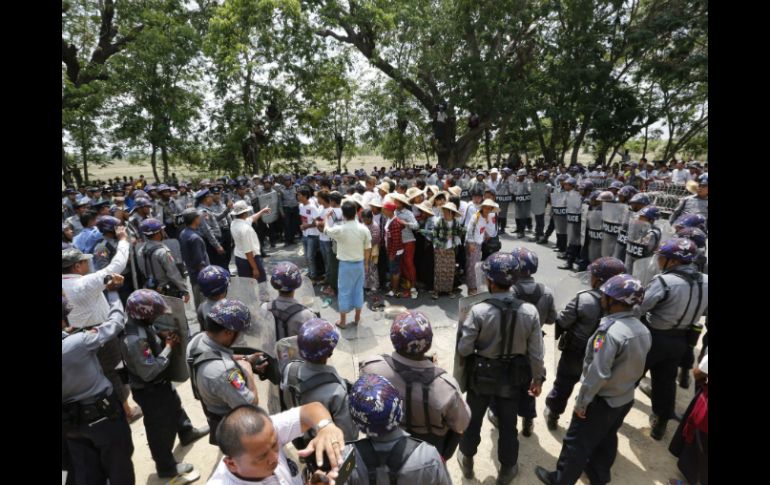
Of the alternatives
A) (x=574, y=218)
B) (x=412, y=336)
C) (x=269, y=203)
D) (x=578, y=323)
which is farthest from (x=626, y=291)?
(x=269, y=203)

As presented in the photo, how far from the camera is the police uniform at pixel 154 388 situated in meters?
2.92

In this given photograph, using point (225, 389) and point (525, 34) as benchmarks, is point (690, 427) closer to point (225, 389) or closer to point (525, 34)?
point (225, 389)

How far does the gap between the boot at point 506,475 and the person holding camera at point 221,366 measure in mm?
2068

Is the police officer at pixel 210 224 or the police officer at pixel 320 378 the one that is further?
the police officer at pixel 210 224

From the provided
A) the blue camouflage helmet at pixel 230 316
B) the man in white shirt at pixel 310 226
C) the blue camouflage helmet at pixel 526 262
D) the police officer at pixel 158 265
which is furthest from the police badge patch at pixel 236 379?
the man in white shirt at pixel 310 226

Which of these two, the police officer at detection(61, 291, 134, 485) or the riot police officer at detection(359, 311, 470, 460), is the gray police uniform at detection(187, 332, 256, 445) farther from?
the riot police officer at detection(359, 311, 470, 460)

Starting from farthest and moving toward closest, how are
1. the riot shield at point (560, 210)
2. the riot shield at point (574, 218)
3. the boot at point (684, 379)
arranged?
the riot shield at point (560, 210)
the riot shield at point (574, 218)
the boot at point (684, 379)

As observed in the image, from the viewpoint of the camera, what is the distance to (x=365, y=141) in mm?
22953

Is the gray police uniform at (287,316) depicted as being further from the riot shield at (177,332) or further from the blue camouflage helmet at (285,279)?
the riot shield at (177,332)

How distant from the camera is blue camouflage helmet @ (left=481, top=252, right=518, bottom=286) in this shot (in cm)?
306

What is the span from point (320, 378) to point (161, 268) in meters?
3.36

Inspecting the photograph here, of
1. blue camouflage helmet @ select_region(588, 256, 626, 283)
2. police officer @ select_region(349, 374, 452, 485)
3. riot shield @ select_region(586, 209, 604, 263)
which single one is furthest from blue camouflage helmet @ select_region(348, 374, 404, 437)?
riot shield @ select_region(586, 209, 604, 263)

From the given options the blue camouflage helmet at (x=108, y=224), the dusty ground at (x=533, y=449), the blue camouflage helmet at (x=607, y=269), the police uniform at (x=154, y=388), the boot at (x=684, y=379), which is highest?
the blue camouflage helmet at (x=108, y=224)
